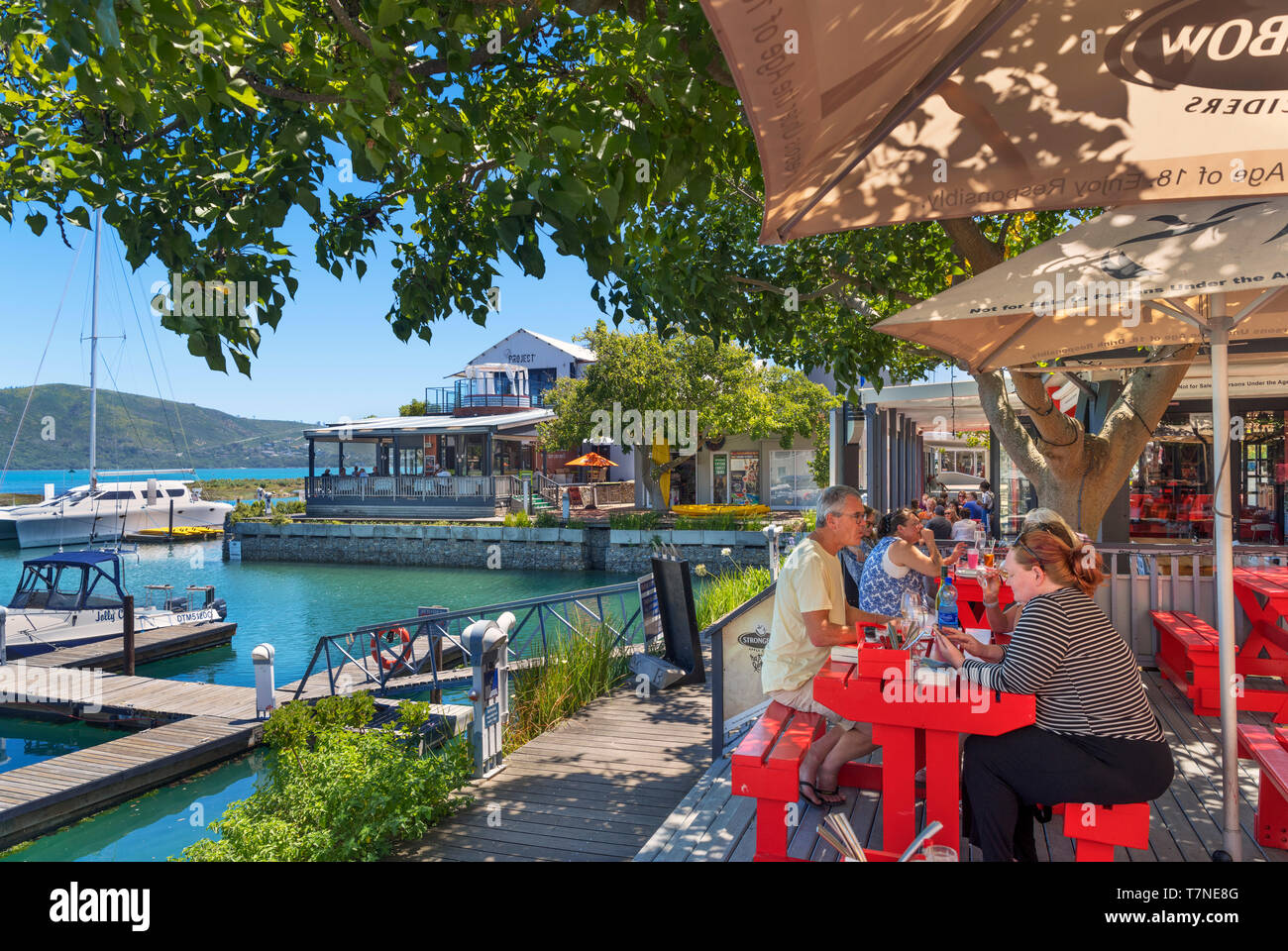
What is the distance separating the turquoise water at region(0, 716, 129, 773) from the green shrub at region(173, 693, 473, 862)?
7885mm

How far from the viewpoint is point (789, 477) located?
3189 cm

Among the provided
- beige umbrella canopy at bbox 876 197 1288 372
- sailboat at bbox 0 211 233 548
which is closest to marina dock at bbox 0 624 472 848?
beige umbrella canopy at bbox 876 197 1288 372

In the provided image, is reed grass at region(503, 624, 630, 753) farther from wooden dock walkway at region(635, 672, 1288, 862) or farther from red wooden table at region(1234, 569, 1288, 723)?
red wooden table at region(1234, 569, 1288, 723)

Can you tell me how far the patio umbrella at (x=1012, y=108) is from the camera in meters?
2.34

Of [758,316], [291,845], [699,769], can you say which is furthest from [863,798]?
[758,316]

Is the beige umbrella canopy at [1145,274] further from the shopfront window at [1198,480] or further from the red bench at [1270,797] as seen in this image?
the shopfront window at [1198,480]

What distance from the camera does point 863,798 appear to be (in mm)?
3975

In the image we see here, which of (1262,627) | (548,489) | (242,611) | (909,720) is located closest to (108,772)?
(909,720)

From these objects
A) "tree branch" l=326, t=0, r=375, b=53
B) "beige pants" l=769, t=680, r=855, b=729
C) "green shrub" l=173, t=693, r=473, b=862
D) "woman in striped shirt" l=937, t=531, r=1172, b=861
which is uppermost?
"tree branch" l=326, t=0, r=375, b=53

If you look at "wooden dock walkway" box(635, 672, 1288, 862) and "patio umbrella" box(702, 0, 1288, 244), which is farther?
"wooden dock walkway" box(635, 672, 1288, 862)

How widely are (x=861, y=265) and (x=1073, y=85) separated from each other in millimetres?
5141

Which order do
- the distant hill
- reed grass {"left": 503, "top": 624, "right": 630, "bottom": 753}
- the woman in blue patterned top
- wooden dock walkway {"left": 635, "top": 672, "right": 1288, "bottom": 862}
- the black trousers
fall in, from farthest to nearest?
the distant hill
reed grass {"left": 503, "top": 624, "right": 630, "bottom": 753}
the woman in blue patterned top
wooden dock walkway {"left": 635, "top": 672, "right": 1288, "bottom": 862}
the black trousers

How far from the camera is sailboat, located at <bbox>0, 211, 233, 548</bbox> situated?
121 ft

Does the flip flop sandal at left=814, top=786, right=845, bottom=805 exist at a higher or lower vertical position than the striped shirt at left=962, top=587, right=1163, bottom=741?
lower
